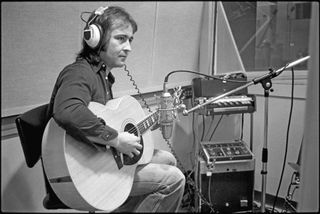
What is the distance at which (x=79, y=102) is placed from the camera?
117 cm

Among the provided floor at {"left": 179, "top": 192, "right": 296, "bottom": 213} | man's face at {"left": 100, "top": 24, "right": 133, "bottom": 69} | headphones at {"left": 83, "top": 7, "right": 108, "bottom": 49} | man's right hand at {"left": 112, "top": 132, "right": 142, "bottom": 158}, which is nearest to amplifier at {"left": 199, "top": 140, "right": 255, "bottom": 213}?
floor at {"left": 179, "top": 192, "right": 296, "bottom": 213}

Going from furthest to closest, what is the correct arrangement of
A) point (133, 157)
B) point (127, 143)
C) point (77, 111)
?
point (133, 157) → point (127, 143) → point (77, 111)

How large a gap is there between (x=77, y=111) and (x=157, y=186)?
1.71 ft

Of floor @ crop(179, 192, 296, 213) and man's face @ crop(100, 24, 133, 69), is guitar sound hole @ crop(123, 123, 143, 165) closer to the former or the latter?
man's face @ crop(100, 24, 133, 69)

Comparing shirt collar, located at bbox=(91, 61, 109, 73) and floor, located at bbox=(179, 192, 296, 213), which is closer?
shirt collar, located at bbox=(91, 61, 109, 73)

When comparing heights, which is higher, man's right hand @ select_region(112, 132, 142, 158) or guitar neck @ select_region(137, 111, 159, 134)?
guitar neck @ select_region(137, 111, 159, 134)

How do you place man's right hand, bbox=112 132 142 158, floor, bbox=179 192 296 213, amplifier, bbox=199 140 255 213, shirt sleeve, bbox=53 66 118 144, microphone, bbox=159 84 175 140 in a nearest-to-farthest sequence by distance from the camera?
shirt sleeve, bbox=53 66 118 144 → man's right hand, bbox=112 132 142 158 → microphone, bbox=159 84 175 140 → floor, bbox=179 192 296 213 → amplifier, bbox=199 140 255 213

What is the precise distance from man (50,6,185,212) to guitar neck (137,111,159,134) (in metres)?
0.10

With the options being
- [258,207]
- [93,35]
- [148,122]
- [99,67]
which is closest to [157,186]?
[148,122]

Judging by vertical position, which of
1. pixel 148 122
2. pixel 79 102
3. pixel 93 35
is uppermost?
pixel 93 35

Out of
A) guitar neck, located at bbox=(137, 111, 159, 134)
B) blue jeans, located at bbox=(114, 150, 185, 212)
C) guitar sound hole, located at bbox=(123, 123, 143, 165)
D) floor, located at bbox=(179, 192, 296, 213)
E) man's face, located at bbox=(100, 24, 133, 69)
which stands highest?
man's face, located at bbox=(100, 24, 133, 69)

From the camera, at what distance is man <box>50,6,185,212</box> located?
1.17m

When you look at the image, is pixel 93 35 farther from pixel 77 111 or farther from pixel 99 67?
pixel 77 111

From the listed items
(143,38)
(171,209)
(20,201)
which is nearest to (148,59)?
(143,38)
